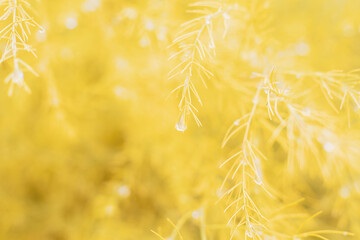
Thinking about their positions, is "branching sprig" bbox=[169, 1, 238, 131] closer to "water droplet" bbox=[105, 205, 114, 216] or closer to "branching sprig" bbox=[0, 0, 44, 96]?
"branching sprig" bbox=[0, 0, 44, 96]

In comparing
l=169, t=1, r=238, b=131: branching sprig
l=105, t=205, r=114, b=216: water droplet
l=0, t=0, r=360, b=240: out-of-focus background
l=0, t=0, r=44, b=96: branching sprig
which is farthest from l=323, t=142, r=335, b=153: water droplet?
l=0, t=0, r=44, b=96: branching sprig

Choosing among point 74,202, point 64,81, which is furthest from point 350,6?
point 74,202

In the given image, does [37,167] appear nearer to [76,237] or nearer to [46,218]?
[46,218]

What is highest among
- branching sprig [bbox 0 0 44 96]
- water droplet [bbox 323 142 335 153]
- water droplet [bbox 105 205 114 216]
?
branching sprig [bbox 0 0 44 96]

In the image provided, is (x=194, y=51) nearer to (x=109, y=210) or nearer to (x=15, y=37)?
(x=15, y=37)

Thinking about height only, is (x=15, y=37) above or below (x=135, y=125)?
below

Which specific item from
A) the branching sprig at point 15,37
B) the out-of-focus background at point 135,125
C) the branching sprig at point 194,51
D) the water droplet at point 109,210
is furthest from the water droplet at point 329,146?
the branching sprig at point 15,37

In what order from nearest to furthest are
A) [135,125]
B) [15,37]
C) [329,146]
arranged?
[15,37], [329,146], [135,125]

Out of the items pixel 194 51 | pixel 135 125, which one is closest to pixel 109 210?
pixel 135 125
